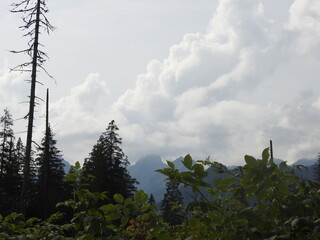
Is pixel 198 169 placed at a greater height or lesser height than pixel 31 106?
A: lesser

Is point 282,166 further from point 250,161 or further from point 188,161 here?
point 188,161

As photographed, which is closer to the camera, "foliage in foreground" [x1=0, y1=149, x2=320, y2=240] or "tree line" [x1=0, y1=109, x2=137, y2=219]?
"foliage in foreground" [x1=0, y1=149, x2=320, y2=240]

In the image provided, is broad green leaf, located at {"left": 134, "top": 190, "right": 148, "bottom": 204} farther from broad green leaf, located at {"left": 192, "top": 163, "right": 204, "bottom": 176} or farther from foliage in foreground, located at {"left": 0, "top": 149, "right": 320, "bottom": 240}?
broad green leaf, located at {"left": 192, "top": 163, "right": 204, "bottom": 176}

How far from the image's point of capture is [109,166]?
44.2m

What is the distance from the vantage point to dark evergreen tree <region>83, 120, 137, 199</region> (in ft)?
139

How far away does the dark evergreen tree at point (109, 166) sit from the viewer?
42250mm

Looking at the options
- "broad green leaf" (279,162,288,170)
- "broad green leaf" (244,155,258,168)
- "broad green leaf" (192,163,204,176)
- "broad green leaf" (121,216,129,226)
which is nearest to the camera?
"broad green leaf" (244,155,258,168)

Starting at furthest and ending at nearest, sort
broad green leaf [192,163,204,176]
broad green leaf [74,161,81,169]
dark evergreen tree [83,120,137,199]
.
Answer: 1. dark evergreen tree [83,120,137,199]
2. broad green leaf [74,161,81,169]
3. broad green leaf [192,163,204,176]

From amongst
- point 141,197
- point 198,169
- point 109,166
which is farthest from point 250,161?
point 109,166

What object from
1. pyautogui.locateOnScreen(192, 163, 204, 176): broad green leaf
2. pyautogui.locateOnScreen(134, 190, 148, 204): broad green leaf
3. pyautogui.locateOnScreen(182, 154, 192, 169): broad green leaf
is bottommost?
pyautogui.locateOnScreen(134, 190, 148, 204): broad green leaf

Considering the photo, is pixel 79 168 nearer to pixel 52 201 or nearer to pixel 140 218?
pixel 140 218

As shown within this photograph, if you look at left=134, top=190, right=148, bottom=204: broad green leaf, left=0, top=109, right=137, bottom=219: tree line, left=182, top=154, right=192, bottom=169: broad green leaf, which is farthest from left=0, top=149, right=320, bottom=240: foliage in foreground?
left=0, top=109, right=137, bottom=219: tree line

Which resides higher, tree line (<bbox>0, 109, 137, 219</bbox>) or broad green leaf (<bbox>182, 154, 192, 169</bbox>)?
tree line (<bbox>0, 109, 137, 219</bbox>)

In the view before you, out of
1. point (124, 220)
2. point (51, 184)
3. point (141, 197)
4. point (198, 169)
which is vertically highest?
point (51, 184)
